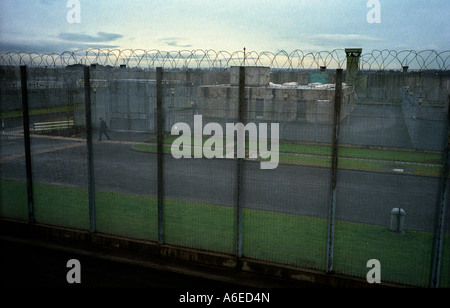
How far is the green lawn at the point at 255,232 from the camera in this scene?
7.31 metres

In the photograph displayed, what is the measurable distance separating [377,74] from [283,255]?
11.5 feet

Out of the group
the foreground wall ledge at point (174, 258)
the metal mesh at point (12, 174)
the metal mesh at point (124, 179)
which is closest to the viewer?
the foreground wall ledge at point (174, 258)

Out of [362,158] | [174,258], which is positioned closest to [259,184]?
[174,258]

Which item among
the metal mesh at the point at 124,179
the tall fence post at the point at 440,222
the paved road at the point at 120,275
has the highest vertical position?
the tall fence post at the point at 440,222

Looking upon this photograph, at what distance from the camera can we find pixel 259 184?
1296 centimetres

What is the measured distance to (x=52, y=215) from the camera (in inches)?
374

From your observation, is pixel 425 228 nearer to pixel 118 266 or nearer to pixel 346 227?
pixel 346 227

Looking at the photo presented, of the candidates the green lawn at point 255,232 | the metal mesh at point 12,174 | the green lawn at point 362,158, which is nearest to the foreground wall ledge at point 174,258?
the green lawn at point 255,232

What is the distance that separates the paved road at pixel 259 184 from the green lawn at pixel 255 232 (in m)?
0.74

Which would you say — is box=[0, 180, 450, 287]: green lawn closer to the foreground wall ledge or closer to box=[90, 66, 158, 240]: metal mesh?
box=[90, 66, 158, 240]: metal mesh

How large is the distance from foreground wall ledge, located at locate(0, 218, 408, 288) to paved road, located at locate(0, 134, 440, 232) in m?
3.09

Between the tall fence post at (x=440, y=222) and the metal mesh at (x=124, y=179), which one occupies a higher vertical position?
the tall fence post at (x=440, y=222)

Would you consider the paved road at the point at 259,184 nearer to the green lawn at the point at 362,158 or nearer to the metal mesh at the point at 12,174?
the metal mesh at the point at 12,174

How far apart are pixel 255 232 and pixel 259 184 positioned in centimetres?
424
